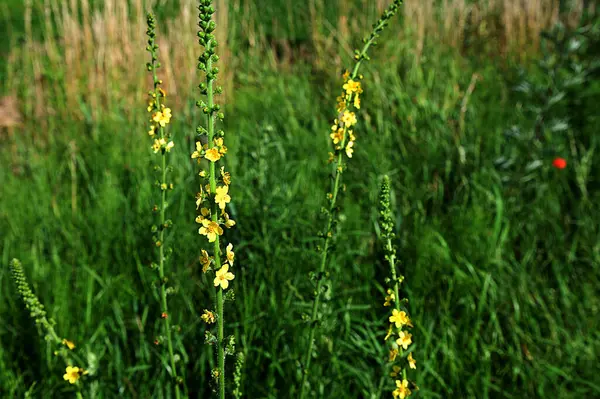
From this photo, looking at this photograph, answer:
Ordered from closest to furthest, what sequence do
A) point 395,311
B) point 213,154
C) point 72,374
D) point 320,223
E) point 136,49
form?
point 213,154 < point 395,311 < point 72,374 < point 320,223 < point 136,49

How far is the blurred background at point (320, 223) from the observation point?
233 centimetres

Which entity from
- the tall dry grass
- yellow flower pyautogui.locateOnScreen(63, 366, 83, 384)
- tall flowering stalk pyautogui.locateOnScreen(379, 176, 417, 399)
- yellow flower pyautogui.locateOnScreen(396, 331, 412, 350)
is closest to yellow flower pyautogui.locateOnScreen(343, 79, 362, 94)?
tall flowering stalk pyautogui.locateOnScreen(379, 176, 417, 399)

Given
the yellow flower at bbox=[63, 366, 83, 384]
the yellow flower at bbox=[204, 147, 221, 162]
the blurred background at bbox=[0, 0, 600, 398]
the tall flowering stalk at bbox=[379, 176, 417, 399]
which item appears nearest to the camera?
the yellow flower at bbox=[204, 147, 221, 162]

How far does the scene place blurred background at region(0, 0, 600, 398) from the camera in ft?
7.64

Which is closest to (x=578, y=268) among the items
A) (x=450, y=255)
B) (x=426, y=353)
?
(x=450, y=255)

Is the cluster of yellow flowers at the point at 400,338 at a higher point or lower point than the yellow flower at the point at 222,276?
lower

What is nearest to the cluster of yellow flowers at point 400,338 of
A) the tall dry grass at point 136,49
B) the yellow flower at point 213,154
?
the yellow flower at point 213,154

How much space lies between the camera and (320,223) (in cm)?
290

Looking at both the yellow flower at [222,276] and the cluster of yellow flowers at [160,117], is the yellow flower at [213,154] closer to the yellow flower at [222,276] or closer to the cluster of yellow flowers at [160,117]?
the yellow flower at [222,276]

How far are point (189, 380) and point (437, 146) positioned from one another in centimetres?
209

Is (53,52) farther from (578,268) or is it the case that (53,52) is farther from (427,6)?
(578,268)

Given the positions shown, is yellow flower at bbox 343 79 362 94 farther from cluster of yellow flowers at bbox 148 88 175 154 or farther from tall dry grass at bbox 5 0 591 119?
tall dry grass at bbox 5 0 591 119

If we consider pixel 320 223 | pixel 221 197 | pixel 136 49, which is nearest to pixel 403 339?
pixel 221 197

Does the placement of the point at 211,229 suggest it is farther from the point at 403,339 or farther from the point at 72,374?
the point at 72,374
